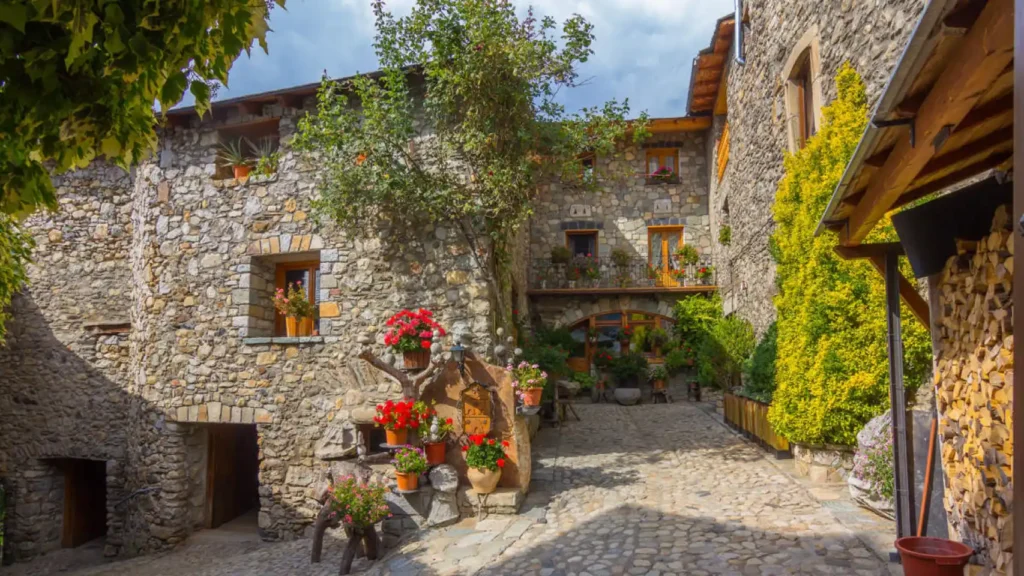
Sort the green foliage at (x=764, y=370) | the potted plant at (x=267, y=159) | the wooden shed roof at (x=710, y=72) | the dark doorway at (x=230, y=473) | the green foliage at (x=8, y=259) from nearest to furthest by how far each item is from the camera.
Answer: the green foliage at (x=8, y=259) → the green foliage at (x=764, y=370) → the potted plant at (x=267, y=159) → the dark doorway at (x=230, y=473) → the wooden shed roof at (x=710, y=72)

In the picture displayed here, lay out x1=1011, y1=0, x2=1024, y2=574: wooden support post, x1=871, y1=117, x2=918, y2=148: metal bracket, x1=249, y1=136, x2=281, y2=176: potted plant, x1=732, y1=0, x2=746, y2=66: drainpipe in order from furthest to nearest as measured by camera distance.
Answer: x1=732, y1=0, x2=746, y2=66: drainpipe
x1=249, y1=136, x2=281, y2=176: potted plant
x1=871, y1=117, x2=918, y2=148: metal bracket
x1=1011, y1=0, x2=1024, y2=574: wooden support post

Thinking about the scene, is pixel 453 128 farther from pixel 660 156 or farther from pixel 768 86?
pixel 660 156

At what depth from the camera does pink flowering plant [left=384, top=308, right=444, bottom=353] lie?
20.9 feet

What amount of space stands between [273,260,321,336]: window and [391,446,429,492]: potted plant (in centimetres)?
293

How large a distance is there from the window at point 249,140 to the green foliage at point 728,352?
7266 millimetres

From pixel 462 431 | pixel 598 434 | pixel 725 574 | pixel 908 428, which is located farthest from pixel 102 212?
pixel 908 428

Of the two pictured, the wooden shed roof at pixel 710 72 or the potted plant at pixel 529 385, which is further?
the wooden shed roof at pixel 710 72

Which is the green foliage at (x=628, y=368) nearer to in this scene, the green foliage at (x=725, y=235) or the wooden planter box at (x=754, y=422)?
the green foliage at (x=725, y=235)

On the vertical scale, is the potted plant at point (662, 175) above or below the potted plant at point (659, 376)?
above

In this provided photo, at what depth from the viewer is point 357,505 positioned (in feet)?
17.9

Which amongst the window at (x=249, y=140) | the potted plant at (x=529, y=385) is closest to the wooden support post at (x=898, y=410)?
the potted plant at (x=529, y=385)

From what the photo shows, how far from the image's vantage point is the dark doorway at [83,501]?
378 inches

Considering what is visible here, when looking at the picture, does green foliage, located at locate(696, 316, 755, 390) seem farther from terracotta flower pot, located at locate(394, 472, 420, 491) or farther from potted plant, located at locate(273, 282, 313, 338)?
potted plant, located at locate(273, 282, 313, 338)

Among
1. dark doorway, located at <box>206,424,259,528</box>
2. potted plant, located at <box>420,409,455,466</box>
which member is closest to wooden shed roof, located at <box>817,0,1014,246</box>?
potted plant, located at <box>420,409,455,466</box>
